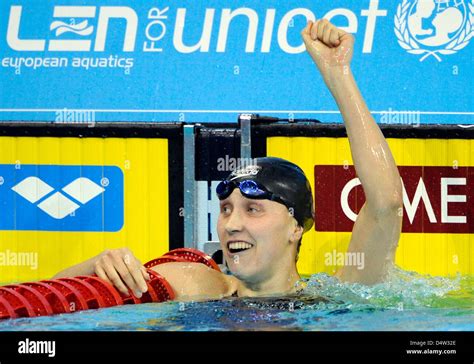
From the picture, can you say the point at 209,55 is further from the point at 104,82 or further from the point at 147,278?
the point at 147,278

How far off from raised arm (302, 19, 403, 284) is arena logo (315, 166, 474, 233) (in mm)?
1025

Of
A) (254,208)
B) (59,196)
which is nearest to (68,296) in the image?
(254,208)

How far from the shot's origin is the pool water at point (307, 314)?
337 cm

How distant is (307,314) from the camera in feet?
11.6

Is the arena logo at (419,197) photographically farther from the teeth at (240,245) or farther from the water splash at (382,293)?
the teeth at (240,245)

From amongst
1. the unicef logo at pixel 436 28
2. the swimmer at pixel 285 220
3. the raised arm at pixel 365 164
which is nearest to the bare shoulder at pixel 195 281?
the swimmer at pixel 285 220

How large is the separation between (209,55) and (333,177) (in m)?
1.69

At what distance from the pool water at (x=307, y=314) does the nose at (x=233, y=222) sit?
0.89ft

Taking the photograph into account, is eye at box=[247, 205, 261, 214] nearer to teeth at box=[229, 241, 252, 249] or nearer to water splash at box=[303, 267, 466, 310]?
teeth at box=[229, 241, 252, 249]

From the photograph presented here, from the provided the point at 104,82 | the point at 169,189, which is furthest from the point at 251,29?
the point at 169,189

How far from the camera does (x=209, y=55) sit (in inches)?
238

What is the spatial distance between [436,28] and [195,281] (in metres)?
2.84

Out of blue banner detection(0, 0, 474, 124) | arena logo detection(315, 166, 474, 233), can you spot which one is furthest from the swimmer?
blue banner detection(0, 0, 474, 124)

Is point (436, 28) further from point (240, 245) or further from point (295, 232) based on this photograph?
point (240, 245)
